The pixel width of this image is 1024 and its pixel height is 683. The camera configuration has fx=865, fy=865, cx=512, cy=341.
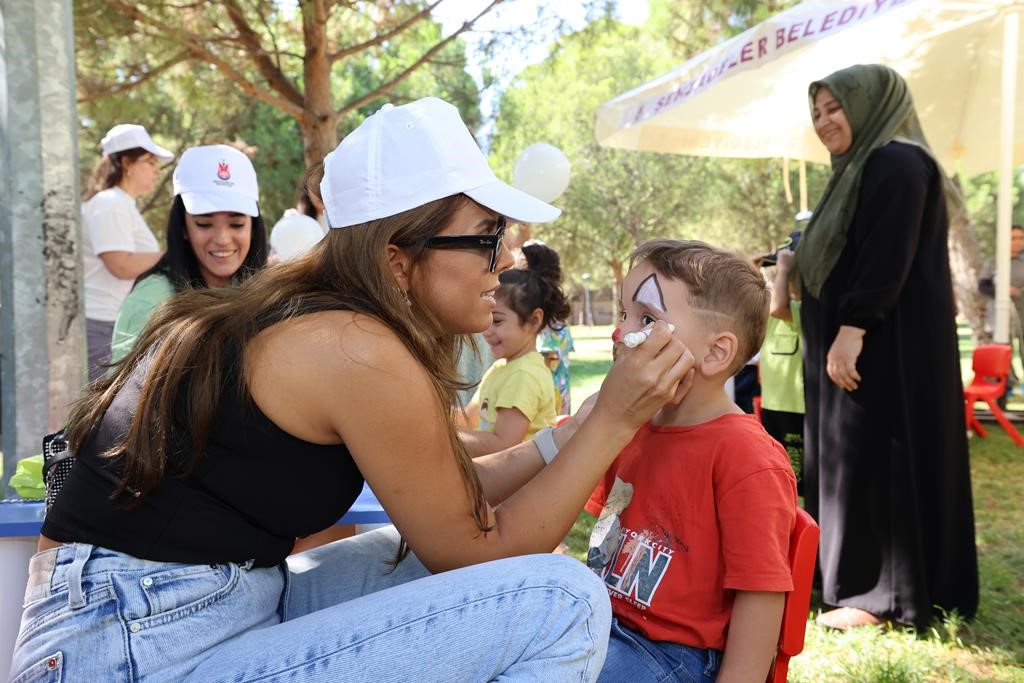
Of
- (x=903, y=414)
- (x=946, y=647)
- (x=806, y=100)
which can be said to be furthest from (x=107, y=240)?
(x=806, y=100)

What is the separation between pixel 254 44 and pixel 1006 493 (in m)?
6.21

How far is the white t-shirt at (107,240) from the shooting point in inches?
159

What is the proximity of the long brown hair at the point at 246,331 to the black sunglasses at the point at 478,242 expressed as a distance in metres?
0.03

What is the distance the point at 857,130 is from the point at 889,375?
87 centimetres

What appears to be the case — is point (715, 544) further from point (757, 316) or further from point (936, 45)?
point (936, 45)

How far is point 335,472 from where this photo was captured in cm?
163

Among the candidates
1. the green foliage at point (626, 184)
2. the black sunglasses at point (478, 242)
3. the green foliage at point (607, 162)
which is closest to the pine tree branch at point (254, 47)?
the black sunglasses at point (478, 242)

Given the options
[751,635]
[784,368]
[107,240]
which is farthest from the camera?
[784,368]

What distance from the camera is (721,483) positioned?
1.71 m

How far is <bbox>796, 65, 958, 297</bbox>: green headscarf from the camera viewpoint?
2.98 metres

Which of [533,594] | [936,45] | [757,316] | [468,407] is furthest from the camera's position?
[936,45]

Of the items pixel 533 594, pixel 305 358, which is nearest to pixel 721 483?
pixel 533 594

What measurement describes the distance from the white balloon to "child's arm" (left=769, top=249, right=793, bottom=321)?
156 centimetres

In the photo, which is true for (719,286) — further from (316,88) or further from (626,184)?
(626,184)
